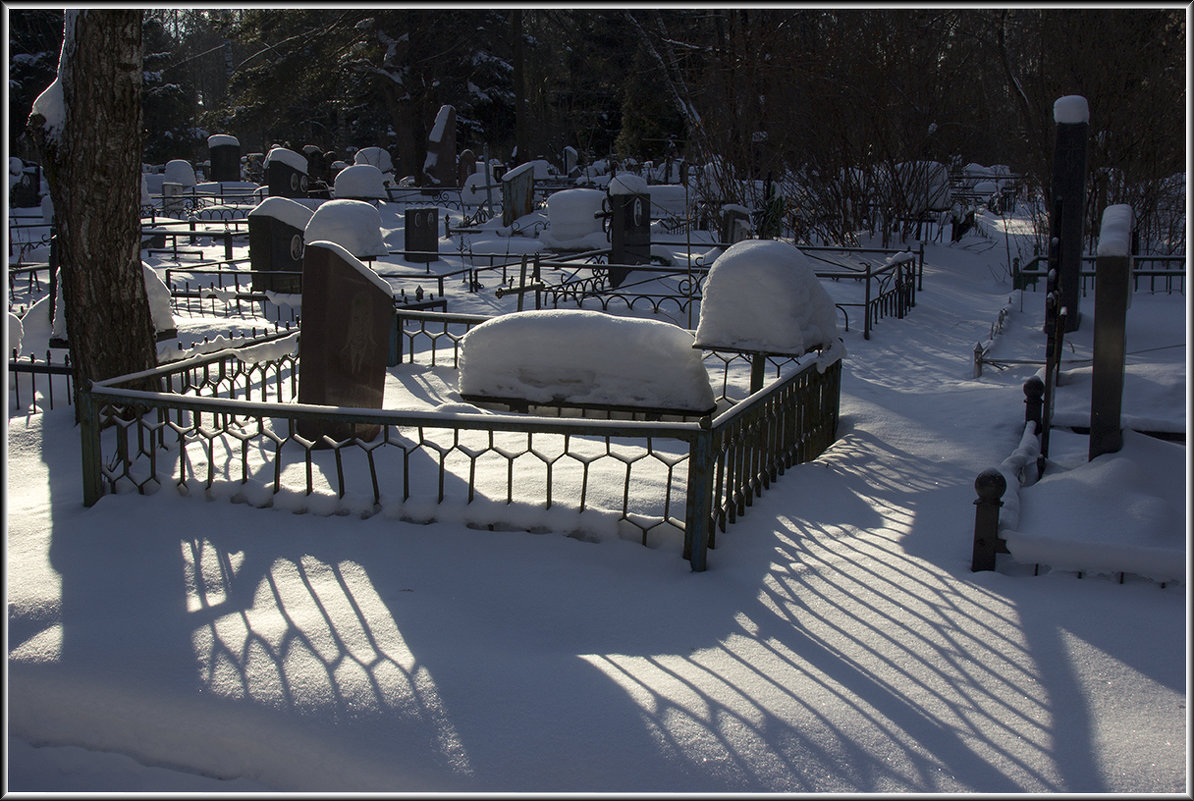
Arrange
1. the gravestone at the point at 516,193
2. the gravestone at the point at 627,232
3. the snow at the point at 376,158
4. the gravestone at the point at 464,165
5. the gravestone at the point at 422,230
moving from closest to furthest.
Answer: the gravestone at the point at 627,232, the gravestone at the point at 422,230, the gravestone at the point at 516,193, the gravestone at the point at 464,165, the snow at the point at 376,158

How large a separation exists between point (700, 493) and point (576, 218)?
47.0 ft

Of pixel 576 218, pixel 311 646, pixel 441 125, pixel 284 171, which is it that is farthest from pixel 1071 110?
pixel 441 125

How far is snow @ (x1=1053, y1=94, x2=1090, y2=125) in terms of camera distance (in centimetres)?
852

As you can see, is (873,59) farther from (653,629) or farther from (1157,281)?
(653,629)

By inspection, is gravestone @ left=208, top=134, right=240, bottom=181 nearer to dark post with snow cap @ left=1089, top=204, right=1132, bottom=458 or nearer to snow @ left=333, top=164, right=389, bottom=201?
snow @ left=333, top=164, right=389, bottom=201

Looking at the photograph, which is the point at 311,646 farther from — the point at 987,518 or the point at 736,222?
the point at 736,222

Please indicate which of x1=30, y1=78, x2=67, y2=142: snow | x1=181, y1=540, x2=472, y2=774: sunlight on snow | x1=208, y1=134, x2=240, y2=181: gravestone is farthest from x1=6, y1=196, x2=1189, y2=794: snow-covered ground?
x1=208, y1=134, x2=240, y2=181: gravestone

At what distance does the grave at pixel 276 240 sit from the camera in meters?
14.8

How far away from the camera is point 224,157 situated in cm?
3931

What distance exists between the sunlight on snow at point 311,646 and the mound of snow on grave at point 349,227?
9.26 m

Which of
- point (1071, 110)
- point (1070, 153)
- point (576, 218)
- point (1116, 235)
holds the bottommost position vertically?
point (1116, 235)

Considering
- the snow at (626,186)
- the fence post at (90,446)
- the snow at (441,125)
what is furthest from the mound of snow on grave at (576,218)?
the snow at (441,125)

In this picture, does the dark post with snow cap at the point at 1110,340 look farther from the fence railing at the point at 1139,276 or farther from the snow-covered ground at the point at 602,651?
the fence railing at the point at 1139,276

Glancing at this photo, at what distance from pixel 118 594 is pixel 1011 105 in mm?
33703
